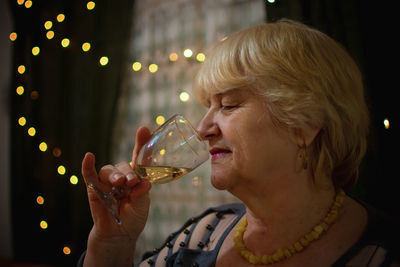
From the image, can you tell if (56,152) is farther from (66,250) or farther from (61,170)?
(66,250)

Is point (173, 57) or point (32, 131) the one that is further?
point (32, 131)

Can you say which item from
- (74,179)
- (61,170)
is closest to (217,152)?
(74,179)

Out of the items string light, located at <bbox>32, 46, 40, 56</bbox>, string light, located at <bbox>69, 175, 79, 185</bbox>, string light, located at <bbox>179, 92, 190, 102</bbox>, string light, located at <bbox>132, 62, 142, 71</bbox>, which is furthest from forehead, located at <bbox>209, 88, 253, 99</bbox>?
string light, located at <bbox>32, 46, 40, 56</bbox>

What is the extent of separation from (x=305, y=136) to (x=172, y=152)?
0.40 meters

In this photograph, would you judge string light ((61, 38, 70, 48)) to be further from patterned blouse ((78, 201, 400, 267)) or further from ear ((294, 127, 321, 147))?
ear ((294, 127, 321, 147))

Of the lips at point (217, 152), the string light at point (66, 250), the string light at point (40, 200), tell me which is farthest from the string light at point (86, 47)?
the lips at point (217, 152)

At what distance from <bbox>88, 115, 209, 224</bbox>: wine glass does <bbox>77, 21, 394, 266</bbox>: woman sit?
0.19ft

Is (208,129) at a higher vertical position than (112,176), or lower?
higher

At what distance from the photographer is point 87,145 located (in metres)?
2.41

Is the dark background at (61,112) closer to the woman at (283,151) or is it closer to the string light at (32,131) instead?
the string light at (32,131)

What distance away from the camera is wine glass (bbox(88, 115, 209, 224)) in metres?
0.92

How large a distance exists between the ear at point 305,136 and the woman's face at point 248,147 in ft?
0.07

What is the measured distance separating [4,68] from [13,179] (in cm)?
106

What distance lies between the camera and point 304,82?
3.09ft
